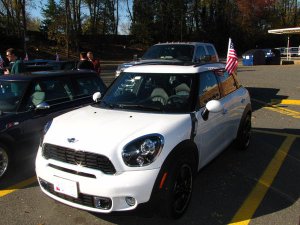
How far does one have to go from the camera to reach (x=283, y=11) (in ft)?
232

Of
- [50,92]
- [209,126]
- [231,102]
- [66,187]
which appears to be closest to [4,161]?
[50,92]

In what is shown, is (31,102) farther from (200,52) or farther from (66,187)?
(200,52)

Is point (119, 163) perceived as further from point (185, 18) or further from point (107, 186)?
point (185, 18)

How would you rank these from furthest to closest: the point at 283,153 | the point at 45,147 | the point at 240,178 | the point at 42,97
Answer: the point at 283,153 < the point at 42,97 < the point at 240,178 < the point at 45,147

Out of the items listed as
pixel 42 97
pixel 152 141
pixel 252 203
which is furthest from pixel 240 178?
pixel 42 97

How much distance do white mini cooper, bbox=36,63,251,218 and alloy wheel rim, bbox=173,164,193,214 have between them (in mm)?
11

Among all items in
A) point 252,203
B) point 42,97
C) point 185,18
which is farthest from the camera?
point 185,18

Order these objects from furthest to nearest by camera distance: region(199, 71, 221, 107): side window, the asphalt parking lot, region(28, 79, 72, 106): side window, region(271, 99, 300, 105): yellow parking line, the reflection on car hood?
region(271, 99, 300, 105): yellow parking line → region(28, 79, 72, 106): side window → region(199, 71, 221, 107): side window → the asphalt parking lot → the reflection on car hood

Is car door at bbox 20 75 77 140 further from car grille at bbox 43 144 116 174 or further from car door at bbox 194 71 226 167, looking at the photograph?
car door at bbox 194 71 226 167

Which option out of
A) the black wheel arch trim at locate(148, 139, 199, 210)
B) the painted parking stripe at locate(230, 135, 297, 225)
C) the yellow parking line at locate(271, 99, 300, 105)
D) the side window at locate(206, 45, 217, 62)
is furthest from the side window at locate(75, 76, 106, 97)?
the yellow parking line at locate(271, 99, 300, 105)

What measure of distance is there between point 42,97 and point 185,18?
5468 cm

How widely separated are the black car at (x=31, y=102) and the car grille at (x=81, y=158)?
1.52m

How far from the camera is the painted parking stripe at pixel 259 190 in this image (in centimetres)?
435

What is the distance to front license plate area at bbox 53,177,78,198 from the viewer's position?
386cm
